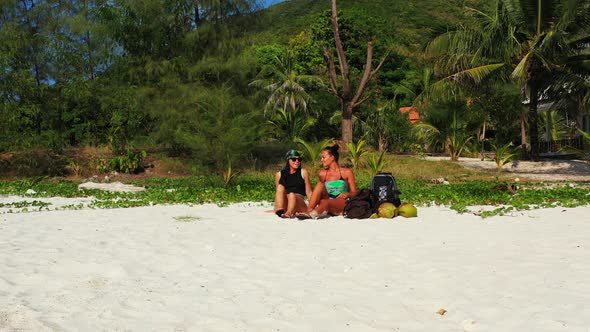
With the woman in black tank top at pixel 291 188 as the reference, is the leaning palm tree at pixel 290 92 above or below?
above

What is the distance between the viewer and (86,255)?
5.27m

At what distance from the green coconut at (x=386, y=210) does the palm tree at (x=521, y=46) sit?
1267cm

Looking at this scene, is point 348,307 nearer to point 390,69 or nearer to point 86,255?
point 86,255

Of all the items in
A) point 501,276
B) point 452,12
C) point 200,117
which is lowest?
point 501,276

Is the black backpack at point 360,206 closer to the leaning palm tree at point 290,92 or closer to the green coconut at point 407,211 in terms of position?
the green coconut at point 407,211

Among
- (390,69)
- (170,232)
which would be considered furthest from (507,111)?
(170,232)

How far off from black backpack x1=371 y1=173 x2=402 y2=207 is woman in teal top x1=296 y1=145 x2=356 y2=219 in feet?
1.18

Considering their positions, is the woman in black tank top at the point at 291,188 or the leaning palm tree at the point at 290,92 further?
the leaning palm tree at the point at 290,92

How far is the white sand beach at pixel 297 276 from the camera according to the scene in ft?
11.3

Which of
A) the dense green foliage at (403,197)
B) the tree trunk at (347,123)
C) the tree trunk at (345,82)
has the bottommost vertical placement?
the dense green foliage at (403,197)

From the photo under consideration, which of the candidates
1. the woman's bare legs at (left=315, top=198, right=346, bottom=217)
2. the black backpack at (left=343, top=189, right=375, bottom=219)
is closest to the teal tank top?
the woman's bare legs at (left=315, top=198, right=346, bottom=217)

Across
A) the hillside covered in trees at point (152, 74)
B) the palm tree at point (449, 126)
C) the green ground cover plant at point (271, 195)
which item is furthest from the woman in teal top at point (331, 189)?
Result: the palm tree at point (449, 126)

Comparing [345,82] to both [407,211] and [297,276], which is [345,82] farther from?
[297,276]

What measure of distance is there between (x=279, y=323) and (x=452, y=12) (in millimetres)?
108353
